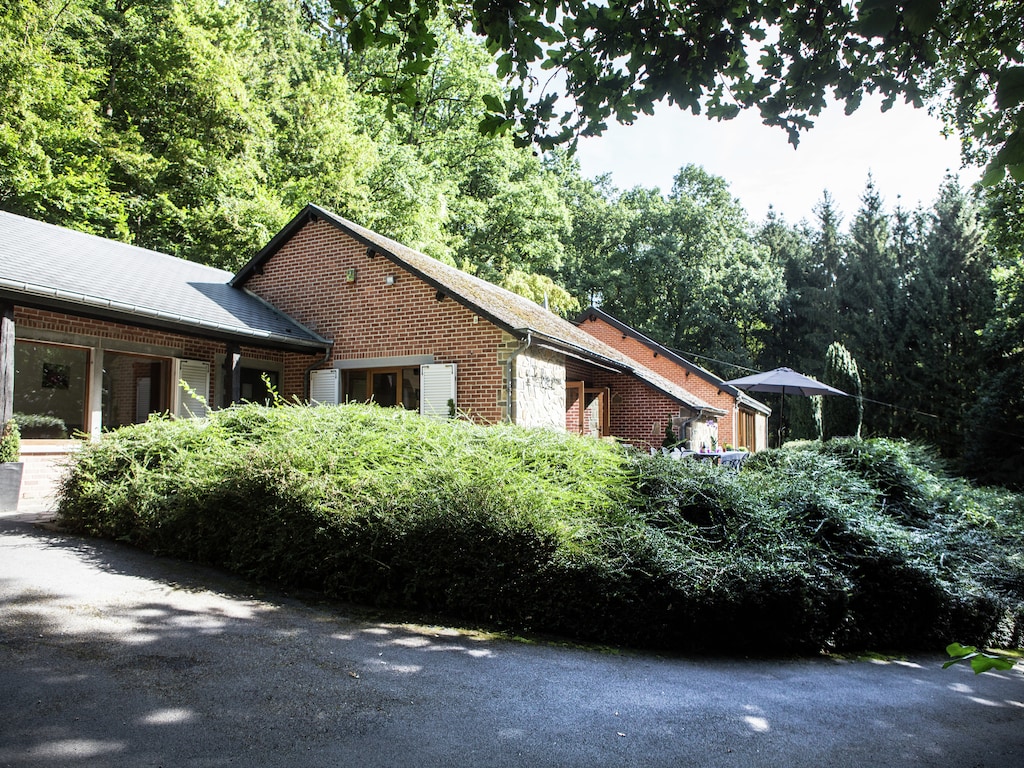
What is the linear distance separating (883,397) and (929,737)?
29283 millimetres

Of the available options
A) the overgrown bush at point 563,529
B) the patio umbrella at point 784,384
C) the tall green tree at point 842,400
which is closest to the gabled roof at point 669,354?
the patio umbrella at point 784,384

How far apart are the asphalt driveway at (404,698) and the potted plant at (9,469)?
11.6 ft

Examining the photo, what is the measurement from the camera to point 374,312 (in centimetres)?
1247

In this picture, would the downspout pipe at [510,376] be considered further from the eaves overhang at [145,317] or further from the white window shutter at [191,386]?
the white window shutter at [191,386]

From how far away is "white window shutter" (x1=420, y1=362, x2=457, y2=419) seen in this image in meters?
11.5

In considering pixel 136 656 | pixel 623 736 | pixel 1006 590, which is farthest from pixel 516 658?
pixel 1006 590

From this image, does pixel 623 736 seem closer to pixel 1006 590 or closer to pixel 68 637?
pixel 68 637

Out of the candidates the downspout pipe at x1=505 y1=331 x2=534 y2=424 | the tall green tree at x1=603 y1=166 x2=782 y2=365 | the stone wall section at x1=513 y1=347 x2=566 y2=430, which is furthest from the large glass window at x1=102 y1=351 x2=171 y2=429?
the tall green tree at x1=603 y1=166 x2=782 y2=365

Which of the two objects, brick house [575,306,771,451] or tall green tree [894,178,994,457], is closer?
brick house [575,306,771,451]

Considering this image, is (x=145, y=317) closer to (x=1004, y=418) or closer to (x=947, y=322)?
(x=1004, y=418)

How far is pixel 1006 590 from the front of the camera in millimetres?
5805

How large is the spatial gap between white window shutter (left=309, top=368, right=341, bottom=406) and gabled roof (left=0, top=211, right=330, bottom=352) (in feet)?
1.70

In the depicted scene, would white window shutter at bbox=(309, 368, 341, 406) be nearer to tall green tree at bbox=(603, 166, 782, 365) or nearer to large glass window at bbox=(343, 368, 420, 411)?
large glass window at bbox=(343, 368, 420, 411)

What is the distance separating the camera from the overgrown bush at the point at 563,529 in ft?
15.6
